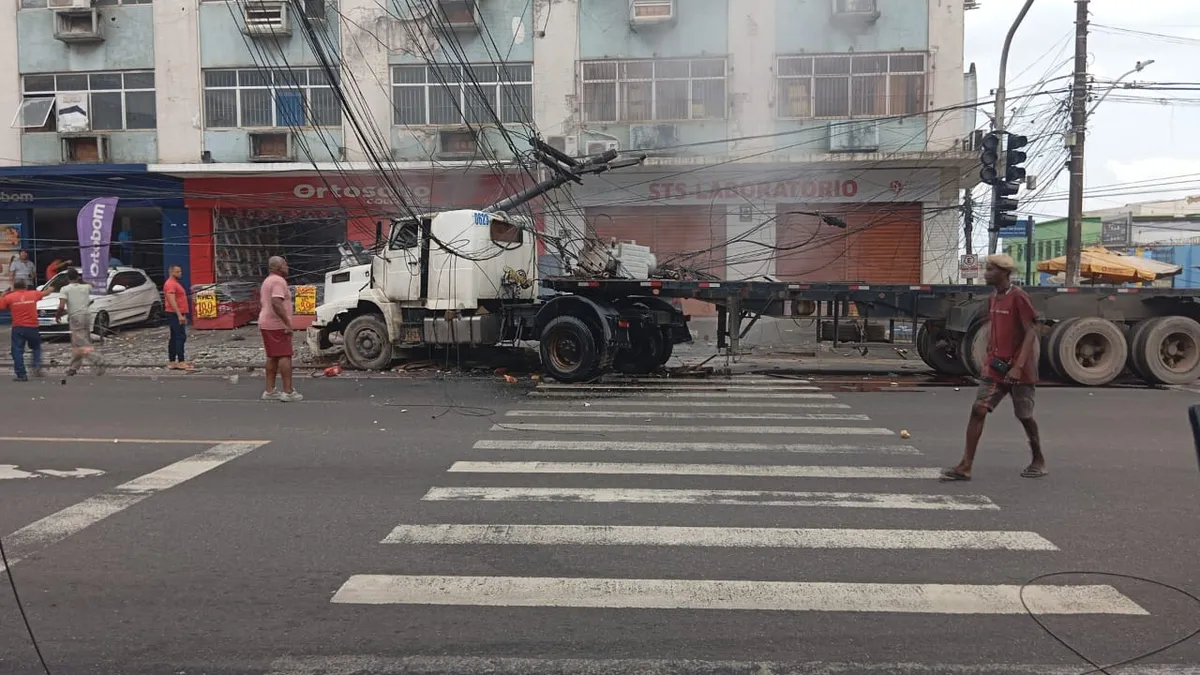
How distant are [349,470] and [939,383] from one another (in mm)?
9205

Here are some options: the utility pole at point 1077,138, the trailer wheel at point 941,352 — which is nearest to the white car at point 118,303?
the trailer wheel at point 941,352

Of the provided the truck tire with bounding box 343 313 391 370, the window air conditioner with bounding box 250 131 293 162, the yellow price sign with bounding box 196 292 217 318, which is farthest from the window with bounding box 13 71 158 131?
the truck tire with bounding box 343 313 391 370

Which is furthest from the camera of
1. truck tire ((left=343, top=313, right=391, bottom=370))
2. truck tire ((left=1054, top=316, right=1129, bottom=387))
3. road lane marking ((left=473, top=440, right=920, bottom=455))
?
truck tire ((left=343, top=313, right=391, bottom=370))

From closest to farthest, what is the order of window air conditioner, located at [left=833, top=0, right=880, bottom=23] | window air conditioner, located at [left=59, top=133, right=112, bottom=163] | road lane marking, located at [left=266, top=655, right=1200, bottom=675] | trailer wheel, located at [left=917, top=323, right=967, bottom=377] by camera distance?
road lane marking, located at [left=266, top=655, right=1200, bottom=675] → trailer wheel, located at [left=917, top=323, right=967, bottom=377] → window air conditioner, located at [left=833, top=0, right=880, bottom=23] → window air conditioner, located at [left=59, top=133, right=112, bottom=163]

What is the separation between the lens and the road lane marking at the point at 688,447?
24.8 feet

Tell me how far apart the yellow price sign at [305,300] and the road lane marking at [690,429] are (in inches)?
483

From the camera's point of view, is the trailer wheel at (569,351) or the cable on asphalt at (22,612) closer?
the cable on asphalt at (22,612)

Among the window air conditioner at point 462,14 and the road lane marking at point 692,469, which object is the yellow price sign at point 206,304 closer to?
the window air conditioner at point 462,14

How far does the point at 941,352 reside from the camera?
13.6 m

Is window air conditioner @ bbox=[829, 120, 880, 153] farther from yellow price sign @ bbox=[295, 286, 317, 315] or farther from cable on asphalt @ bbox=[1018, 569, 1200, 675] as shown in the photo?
cable on asphalt @ bbox=[1018, 569, 1200, 675]

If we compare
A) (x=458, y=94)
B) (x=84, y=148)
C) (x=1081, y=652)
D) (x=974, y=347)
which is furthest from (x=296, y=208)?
(x=1081, y=652)

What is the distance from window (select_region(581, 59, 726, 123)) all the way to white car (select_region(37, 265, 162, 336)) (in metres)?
11.4

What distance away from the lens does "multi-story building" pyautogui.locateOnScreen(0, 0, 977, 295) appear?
19.7 meters

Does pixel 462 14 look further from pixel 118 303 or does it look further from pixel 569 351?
pixel 569 351
